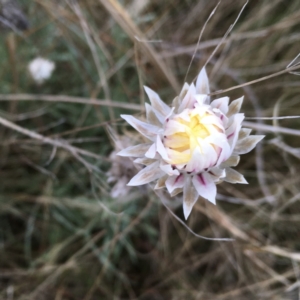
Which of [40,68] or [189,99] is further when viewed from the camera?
[40,68]

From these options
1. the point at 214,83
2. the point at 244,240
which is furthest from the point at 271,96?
the point at 244,240

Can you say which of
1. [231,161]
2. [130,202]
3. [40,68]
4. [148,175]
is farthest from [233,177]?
[40,68]

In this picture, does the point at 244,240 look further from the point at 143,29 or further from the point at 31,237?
the point at 143,29

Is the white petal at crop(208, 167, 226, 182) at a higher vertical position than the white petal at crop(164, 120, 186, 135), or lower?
lower

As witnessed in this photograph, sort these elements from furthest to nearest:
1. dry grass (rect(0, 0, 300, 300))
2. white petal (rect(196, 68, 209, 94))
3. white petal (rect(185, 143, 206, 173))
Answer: dry grass (rect(0, 0, 300, 300)) → white petal (rect(196, 68, 209, 94)) → white petal (rect(185, 143, 206, 173))

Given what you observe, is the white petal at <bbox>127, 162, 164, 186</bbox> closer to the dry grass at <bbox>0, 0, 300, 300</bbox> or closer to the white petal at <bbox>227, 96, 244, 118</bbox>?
the white petal at <bbox>227, 96, 244, 118</bbox>

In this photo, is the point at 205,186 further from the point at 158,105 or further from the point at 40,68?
the point at 40,68

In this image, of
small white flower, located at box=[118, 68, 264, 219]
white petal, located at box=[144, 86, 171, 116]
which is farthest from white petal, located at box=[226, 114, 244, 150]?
white petal, located at box=[144, 86, 171, 116]
